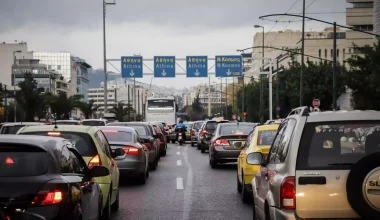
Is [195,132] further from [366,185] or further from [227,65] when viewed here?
[366,185]

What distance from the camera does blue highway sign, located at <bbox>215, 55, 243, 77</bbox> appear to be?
197ft

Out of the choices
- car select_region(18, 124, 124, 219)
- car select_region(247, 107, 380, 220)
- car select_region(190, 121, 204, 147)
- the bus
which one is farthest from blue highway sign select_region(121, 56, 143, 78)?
car select_region(247, 107, 380, 220)

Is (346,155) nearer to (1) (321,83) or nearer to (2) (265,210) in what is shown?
(2) (265,210)

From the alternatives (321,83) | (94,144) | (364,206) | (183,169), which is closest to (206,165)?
(183,169)

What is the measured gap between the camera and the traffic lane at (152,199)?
12.6 meters

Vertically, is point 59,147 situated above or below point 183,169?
above

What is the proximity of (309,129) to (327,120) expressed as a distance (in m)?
0.20

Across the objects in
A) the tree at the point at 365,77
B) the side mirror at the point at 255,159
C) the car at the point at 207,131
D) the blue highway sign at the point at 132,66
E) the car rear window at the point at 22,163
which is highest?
the blue highway sign at the point at 132,66

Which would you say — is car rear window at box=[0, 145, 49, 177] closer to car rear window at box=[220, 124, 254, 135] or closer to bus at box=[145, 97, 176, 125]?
car rear window at box=[220, 124, 254, 135]

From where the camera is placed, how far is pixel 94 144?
11961 millimetres

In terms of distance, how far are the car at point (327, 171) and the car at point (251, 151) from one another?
6869 millimetres

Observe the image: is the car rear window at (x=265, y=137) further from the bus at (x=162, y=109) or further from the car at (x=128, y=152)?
the bus at (x=162, y=109)

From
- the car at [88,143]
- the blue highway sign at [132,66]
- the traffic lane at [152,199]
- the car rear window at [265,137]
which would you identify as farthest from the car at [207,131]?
the blue highway sign at [132,66]

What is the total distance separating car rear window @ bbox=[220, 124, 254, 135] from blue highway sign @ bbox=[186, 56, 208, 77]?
124 ft
